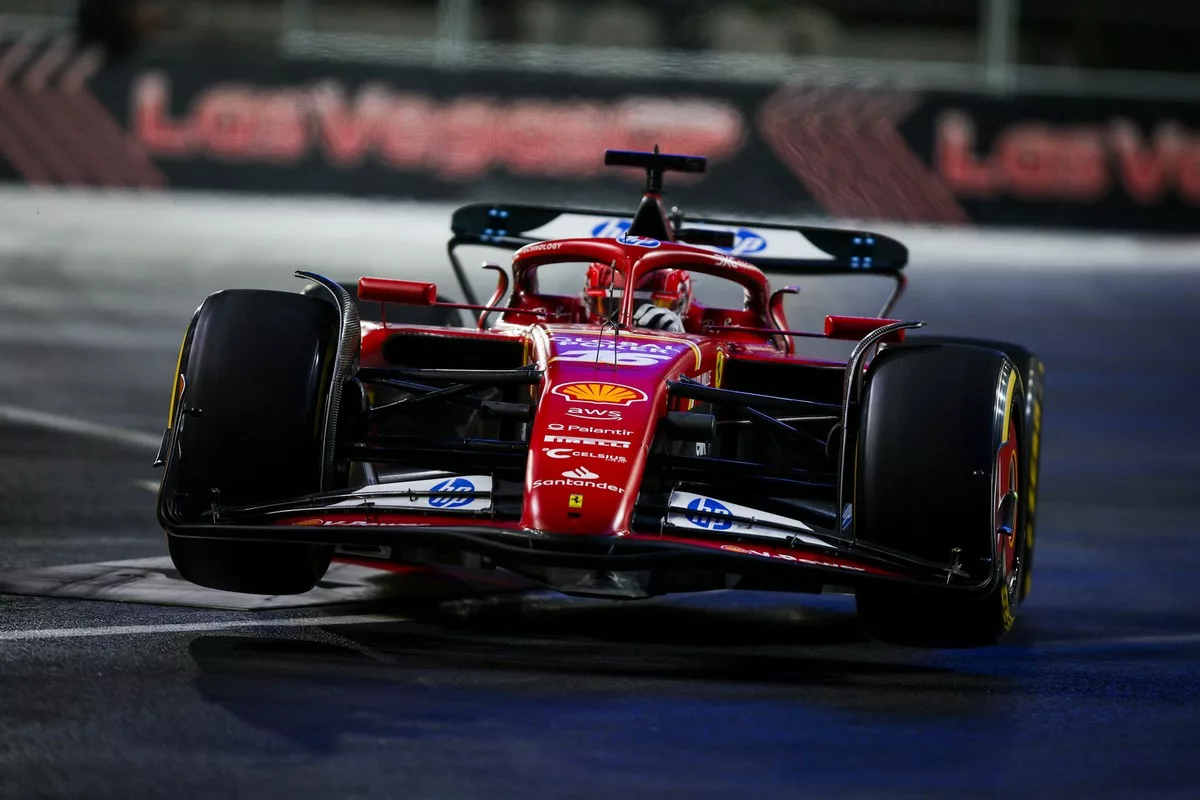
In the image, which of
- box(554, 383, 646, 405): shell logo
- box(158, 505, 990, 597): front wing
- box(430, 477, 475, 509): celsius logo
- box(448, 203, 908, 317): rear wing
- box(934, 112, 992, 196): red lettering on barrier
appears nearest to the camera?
box(158, 505, 990, 597): front wing

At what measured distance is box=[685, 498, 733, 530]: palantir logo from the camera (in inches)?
236

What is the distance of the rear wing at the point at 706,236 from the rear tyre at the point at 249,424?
122 inches

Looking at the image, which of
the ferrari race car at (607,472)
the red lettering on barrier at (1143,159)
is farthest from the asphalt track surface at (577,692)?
the red lettering on barrier at (1143,159)

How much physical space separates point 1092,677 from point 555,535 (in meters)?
1.88

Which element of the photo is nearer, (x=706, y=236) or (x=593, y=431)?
(x=593, y=431)

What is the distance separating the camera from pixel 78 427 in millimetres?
11242

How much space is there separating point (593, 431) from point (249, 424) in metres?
1.17

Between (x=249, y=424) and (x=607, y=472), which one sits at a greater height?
(x=249, y=424)

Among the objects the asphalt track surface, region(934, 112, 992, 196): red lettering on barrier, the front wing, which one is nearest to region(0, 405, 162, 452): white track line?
the asphalt track surface

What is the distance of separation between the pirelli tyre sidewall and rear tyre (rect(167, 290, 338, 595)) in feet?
7.33

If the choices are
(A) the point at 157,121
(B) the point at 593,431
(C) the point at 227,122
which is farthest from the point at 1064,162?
(B) the point at 593,431

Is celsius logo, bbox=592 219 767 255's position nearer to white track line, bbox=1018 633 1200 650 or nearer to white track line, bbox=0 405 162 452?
white track line, bbox=0 405 162 452

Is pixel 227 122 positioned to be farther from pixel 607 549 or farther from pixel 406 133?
pixel 607 549

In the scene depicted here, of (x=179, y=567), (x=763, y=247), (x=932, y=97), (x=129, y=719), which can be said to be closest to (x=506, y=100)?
(x=932, y=97)
